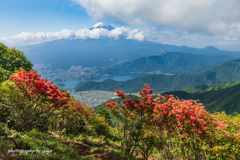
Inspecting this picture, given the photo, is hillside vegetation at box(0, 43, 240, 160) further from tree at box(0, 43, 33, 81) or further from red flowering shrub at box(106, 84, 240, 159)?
tree at box(0, 43, 33, 81)

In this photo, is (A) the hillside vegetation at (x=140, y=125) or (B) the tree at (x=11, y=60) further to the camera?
(B) the tree at (x=11, y=60)

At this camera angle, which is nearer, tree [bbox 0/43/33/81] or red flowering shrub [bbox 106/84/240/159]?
red flowering shrub [bbox 106/84/240/159]

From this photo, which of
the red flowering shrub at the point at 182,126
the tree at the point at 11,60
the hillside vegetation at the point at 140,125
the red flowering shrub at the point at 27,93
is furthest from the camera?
the tree at the point at 11,60

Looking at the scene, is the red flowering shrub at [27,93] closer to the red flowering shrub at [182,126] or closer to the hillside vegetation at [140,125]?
the hillside vegetation at [140,125]

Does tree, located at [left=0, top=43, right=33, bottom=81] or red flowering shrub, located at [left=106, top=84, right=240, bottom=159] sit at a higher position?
tree, located at [left=0, top=43, right=33, bottom=81]

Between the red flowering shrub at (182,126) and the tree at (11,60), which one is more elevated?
the tree at (11,60)

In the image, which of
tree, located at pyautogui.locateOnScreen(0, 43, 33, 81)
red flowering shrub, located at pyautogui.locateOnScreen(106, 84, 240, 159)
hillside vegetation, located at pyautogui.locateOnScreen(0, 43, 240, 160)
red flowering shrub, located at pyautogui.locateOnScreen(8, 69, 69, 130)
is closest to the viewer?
hillside vegetation, located at pyautogui.locateOnScreen(0, 43, 240, 160)

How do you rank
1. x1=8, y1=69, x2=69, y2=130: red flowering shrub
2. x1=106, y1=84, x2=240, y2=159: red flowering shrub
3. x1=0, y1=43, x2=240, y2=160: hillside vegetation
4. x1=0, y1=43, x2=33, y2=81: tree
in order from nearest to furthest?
1. x1=0, y1=43, x2=240, y2=160: hillside vegetation
2. x1=106, y1=84, x2=240, y2=159: red flowering shrub
3. x1=8, y1=69, x2=69, y2=130: red flowering shrub
4. x1=0, y1=43, x2=33, y2=81: tree

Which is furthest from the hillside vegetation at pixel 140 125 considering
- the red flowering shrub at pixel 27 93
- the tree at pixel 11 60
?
the tree at pixel 11 60

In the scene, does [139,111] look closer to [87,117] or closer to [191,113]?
[191,113]

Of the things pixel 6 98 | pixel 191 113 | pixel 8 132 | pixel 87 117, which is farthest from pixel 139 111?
pixel 87 117

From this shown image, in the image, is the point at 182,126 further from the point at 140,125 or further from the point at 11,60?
the point at 11,60

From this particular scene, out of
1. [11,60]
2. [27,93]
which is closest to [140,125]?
[27,93]

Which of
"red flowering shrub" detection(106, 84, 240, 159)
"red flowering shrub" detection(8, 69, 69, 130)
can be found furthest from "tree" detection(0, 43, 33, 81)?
"red flowering shrub" detection(106, 84, 240, 159)
